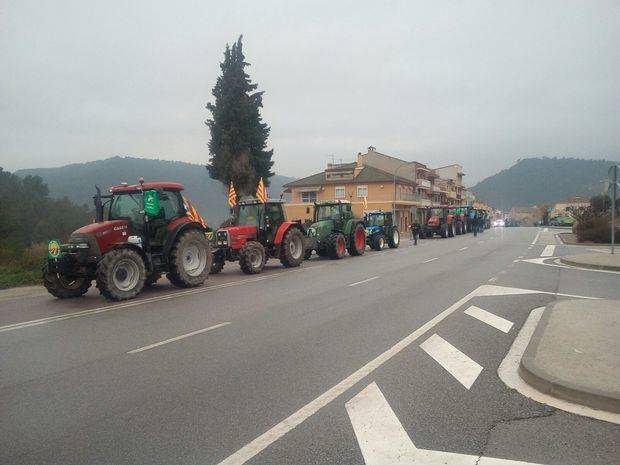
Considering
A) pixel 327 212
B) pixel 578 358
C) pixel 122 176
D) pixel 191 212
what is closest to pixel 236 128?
pixel 327 212

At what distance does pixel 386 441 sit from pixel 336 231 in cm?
1966

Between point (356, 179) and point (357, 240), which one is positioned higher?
point (356, 179)

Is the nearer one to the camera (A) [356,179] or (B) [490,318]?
(B) [490,318]

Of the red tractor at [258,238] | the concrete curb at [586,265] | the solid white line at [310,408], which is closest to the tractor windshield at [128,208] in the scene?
the red tractor at [258,238]

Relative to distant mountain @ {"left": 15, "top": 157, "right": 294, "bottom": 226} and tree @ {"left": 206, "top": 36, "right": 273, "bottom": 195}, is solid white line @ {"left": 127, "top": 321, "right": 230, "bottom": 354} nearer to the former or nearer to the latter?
tree @ {"left": 206, "top": 36, "right": 273, "bottom": 195}

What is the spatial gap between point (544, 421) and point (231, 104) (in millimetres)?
37683

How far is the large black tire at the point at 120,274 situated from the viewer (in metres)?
11.1

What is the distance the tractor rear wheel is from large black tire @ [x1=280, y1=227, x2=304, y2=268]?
1.29m

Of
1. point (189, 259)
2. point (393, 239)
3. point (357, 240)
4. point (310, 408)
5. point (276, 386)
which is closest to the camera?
point (310, 408)

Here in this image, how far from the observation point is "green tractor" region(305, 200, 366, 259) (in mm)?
22422

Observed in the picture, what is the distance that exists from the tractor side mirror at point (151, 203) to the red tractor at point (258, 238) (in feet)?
13.2

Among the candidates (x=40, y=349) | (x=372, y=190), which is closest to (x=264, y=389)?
(x=40, y=349)

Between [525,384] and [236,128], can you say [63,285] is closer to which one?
[525,384]

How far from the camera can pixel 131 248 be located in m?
12.1
